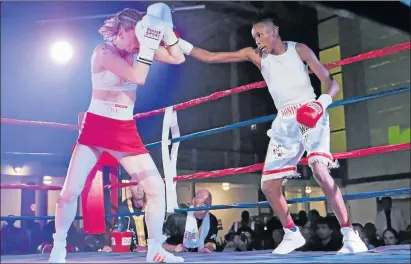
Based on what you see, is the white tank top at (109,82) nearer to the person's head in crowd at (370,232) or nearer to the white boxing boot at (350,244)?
the white boxing boot at (350,244)

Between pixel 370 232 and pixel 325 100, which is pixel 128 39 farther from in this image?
pixel 370 232

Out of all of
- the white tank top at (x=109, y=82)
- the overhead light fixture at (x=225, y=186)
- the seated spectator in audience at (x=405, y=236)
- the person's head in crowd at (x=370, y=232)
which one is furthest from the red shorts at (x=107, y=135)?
the overhead light fixture at (x=225, y=186)

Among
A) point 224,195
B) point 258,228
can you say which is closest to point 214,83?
point 224,195

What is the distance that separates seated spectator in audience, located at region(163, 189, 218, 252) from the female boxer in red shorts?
0.77 metres

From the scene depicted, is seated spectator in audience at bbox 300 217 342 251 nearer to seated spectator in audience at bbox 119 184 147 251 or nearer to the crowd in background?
the crowd in background

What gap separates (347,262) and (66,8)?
3.26 meters

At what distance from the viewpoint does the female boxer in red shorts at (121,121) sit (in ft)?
5.24

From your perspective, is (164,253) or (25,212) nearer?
(164,253)

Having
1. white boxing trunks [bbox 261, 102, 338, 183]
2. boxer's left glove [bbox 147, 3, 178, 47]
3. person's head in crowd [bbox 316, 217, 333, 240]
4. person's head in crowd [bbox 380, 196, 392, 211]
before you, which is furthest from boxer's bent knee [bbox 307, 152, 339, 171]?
person's head in crowd [bbox 380, 196, 392, 211]

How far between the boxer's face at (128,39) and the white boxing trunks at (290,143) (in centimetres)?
59

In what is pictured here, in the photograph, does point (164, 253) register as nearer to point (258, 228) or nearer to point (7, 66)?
point (7, 66)

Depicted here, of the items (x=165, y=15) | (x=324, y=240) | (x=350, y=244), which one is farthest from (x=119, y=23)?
(x=324, y=240)

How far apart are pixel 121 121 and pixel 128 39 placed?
0.28 meters

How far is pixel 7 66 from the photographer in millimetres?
4074
